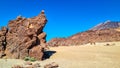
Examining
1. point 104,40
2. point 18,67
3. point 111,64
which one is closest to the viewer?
point 18,67

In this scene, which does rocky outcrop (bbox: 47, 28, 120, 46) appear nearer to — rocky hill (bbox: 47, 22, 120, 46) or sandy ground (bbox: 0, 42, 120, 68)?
rocky hill (bbox: 47, 22, 120, 46)

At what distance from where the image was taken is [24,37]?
20969 millimetres

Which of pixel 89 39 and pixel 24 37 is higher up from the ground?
pixel 89 39

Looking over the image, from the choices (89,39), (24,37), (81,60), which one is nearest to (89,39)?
(89,39)

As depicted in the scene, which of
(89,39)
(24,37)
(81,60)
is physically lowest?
(81,60)

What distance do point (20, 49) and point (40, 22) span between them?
9.17 feet

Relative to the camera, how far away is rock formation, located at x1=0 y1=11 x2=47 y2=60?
20.7 meters

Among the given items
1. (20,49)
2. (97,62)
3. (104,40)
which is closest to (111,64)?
(97,62)

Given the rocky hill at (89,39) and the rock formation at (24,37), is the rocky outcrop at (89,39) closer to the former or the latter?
the rocky hill at (89,39)

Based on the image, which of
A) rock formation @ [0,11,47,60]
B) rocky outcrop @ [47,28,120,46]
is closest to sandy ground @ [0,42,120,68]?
rock formation @ [0,11,47,60]

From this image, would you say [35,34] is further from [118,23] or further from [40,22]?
[118,23]

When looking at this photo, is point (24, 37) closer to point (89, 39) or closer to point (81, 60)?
point (81, 60)

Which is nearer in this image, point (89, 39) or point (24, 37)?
point (24, 37)

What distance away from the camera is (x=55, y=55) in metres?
22.3
